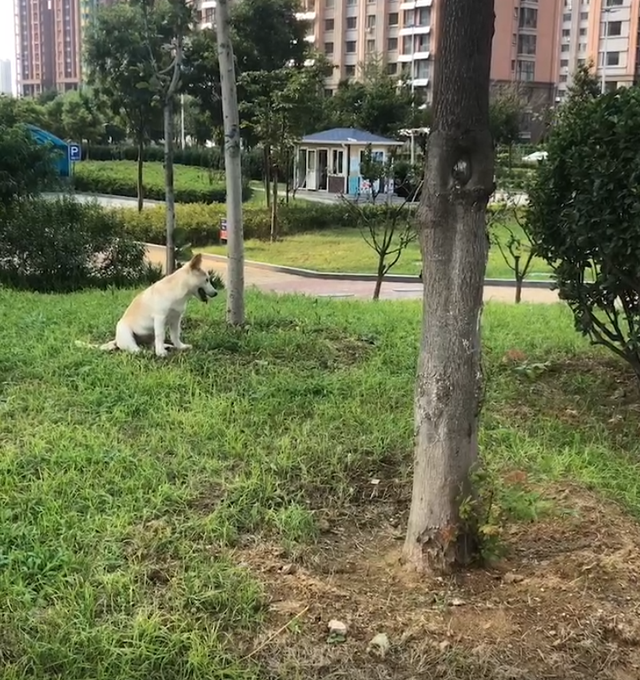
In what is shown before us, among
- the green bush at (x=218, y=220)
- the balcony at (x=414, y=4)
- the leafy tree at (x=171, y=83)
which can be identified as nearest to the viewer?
the leafy tree at (x=171, y=83)

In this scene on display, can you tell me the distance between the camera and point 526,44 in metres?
60.9

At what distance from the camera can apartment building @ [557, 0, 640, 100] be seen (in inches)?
2325

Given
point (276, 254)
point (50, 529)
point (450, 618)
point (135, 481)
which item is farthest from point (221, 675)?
point (276, 254)

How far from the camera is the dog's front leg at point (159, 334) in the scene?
5.87 m

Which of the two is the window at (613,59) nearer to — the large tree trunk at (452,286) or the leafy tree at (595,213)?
the leafy tree at (595,213)

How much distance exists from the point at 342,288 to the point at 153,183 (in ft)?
67.2

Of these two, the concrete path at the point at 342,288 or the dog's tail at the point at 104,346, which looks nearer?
the dog's tail at the point at 104,346

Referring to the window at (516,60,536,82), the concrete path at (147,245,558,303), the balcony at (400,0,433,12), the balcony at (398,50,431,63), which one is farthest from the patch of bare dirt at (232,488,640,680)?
the window at (516,60,536,82)

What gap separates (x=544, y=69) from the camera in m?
62.1

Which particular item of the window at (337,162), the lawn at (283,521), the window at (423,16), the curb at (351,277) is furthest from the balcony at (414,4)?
the lawn at (283,521)

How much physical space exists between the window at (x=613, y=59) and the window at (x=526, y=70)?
17.2 ft

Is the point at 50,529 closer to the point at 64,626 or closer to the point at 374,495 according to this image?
the point at 64,626

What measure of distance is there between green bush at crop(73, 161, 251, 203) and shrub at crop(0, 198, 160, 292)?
1831 cm

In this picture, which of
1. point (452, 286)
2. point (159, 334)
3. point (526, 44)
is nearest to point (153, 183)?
point (159, 334)
